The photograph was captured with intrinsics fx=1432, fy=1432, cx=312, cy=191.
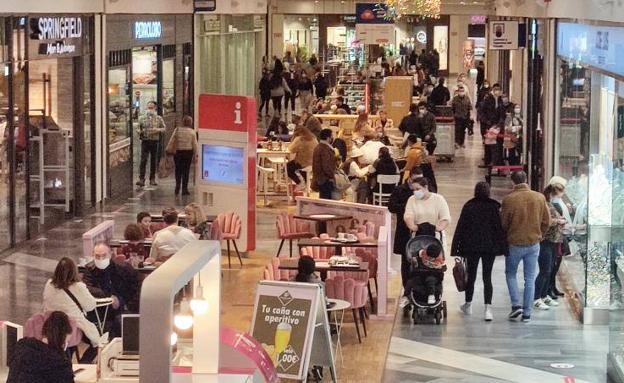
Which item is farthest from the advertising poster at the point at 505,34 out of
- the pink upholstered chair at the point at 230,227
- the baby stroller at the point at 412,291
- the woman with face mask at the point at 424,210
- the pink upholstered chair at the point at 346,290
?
the pink upholstered chair at the point at 346,290

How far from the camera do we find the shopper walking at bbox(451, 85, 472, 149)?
3153 centimetres

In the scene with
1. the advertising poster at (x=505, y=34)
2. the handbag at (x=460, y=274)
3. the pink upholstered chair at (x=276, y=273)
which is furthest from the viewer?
the advertising poster at (x=505, y=34)

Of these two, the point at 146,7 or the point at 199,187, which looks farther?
the point at 146,7

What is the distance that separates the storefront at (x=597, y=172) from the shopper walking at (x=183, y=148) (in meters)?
7.33

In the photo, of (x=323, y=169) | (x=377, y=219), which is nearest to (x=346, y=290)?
(x=377, y=219)

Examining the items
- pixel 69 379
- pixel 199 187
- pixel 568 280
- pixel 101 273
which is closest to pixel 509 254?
pixel 568 280

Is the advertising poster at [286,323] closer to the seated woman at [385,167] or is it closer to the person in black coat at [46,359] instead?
the person in black coat at [46,359]

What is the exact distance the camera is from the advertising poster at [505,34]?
86.5ft

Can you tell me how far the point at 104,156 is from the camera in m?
23.6

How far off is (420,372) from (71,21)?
10832 millimetres

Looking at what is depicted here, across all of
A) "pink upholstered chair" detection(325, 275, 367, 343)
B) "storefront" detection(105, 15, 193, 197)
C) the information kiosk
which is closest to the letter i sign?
the information kiosk

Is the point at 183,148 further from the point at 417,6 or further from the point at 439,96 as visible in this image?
the point at 439,96

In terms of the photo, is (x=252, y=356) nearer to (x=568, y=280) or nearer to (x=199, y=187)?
(x=568, y=280)

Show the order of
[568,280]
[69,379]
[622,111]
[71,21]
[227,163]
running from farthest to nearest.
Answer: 1. [71,21]
2. [227,163]
3. [568,280]
4. [622,111]
5. [69,379]
